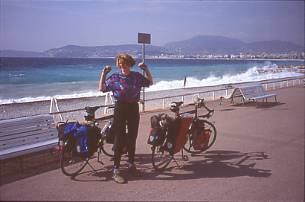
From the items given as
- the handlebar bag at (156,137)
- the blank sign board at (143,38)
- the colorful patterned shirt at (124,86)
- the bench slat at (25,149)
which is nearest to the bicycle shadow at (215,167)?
the handlebar bag at (156,137)

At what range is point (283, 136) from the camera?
7098 mm

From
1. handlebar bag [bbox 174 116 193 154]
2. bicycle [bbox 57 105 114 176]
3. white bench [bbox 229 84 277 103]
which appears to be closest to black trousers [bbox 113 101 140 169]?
bicycle [bbox 57 105 114 176]

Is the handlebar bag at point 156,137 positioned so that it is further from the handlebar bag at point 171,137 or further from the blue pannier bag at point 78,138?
the blue pannier bag at point 78,138

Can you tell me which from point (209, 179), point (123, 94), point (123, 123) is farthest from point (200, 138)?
point (123, 94)

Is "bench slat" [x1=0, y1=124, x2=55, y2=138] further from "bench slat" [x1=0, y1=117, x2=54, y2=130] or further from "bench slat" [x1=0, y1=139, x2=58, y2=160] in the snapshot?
"bench slat" [x1=0, y1=139, x2=58, y2=160]

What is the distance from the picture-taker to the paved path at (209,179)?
3973 mm

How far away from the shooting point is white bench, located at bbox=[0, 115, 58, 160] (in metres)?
4.90

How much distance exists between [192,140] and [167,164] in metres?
0.97

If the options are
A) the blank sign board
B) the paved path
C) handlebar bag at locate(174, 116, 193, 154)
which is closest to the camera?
the paved path

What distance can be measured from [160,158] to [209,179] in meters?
0.90

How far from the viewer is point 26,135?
17.0 feet

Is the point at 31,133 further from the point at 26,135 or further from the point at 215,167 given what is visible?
the point at 215,167

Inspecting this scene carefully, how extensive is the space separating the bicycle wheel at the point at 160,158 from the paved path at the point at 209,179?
0.39ft

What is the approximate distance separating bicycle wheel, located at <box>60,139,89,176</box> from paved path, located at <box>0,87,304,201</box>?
0.39 feet
